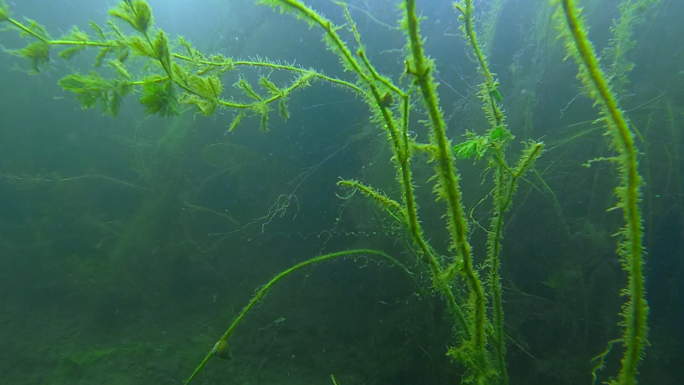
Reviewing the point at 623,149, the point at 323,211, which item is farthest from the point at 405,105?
the point at 323,211

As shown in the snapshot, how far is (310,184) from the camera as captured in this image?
14.6ft

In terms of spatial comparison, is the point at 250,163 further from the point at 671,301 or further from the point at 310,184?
the point at 671,301

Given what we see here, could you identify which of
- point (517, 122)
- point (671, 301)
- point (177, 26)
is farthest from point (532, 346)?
point (177, 26)

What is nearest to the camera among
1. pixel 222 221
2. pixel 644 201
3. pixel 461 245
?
pixel 461 245

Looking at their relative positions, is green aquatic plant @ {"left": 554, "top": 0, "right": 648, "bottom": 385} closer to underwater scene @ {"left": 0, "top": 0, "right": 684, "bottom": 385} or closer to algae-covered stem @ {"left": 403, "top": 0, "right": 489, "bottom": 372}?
algae-covered stem @ {"left": 403, "top": 0, "right": 489, "bottom": 372}

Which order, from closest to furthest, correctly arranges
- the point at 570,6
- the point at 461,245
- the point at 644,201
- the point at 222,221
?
the point at 570,6
the point at 461,245
the point at 644,201
the point at 222,221

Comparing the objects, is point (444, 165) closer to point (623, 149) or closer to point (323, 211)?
point (623, 149)

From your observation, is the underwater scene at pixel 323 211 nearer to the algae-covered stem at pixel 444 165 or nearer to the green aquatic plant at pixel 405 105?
the green aquatic plant at pixel 405 105

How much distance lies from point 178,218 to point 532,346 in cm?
468

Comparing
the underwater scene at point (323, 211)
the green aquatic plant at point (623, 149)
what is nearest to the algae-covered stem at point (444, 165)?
the green aquatic plant at point (623, 149)

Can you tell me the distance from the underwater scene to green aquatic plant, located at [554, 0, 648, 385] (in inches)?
57.5

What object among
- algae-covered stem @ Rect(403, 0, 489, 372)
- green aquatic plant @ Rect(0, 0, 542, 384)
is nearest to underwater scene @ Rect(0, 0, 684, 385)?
green aquatic plant @ Rect(0, 0, 542, 384)

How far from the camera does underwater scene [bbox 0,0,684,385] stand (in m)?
3.75

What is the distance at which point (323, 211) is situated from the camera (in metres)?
4.39
